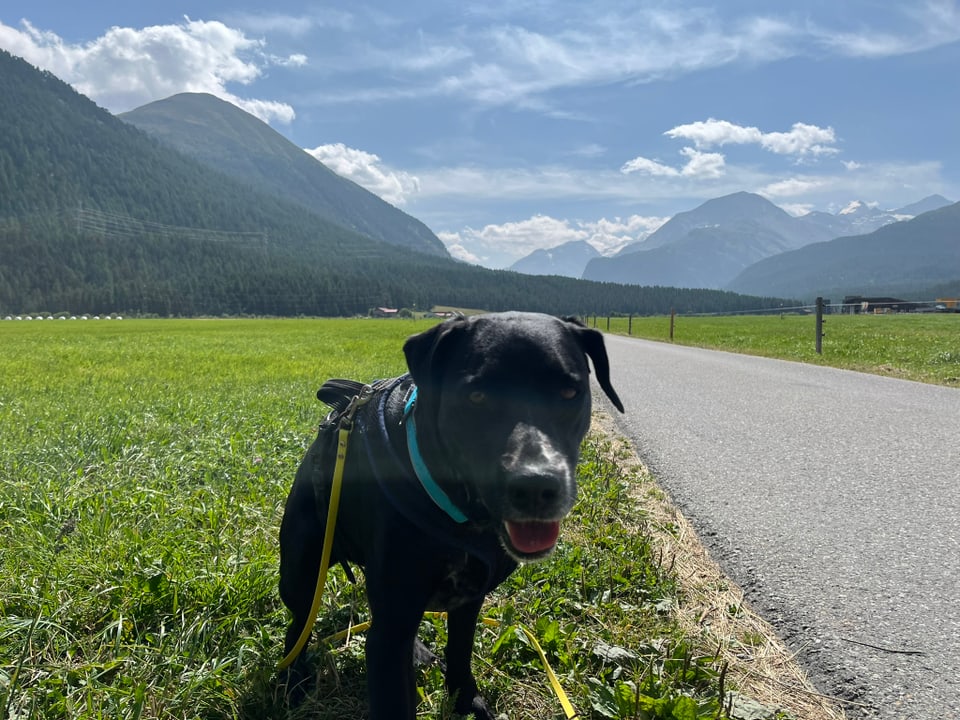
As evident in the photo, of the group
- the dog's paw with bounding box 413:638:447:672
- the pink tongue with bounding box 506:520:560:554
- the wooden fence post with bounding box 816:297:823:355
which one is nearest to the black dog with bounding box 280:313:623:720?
the pink tongue with bounding box 506:520:560:554

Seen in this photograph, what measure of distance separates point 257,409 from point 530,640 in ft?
19.8

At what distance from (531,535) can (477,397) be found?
1.63 ft

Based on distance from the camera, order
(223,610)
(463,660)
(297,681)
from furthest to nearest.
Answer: (223,610)
(297,681)
(463,660)

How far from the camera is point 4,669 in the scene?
214cm

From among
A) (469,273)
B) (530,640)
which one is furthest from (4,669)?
(469,273)

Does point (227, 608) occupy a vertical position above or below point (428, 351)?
below

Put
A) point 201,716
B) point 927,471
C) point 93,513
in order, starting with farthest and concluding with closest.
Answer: point 927,471 → point 93,513 → point 201,716

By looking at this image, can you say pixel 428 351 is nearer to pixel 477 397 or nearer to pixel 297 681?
pixel 477 397

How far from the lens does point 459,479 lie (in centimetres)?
198

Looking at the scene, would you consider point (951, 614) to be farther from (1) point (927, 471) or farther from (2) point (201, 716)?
(2) point (201, 716)

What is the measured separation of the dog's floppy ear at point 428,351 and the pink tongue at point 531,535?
0.61m

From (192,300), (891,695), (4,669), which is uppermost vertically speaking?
(192,300)

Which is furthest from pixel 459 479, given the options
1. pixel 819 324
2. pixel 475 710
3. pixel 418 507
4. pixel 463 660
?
pixel 819 324

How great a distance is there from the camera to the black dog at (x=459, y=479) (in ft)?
5.97
